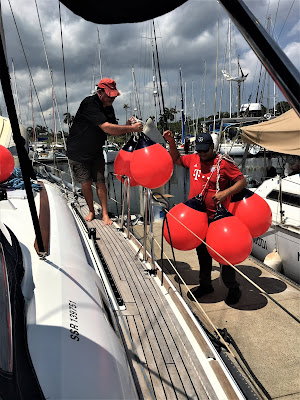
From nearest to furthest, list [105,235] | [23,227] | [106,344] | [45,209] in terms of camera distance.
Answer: [106,344] < [23,227] < [45,209] < [105,235]

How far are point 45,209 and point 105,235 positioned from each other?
1.29 meters

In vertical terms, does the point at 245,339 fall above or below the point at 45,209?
below

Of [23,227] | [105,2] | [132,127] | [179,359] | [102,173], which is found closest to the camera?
[105,2]

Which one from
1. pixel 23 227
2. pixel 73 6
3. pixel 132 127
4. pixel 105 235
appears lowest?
pixel 105 235

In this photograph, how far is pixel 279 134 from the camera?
6.60 metres

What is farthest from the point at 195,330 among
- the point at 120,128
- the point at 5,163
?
the point at 5,163

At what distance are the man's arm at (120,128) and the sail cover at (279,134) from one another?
11.5 feet

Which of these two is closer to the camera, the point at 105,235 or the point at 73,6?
the point at 73,6

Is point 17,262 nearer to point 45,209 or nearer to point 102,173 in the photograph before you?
point 45,209

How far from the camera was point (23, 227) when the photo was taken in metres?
2.63

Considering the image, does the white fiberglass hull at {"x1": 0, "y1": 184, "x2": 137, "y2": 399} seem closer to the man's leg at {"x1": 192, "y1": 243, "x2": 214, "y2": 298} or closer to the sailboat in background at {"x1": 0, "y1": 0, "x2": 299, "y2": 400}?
the sailboat in background at {"x1": 0, "y1": 0, "x2": 299, "y2": 400}

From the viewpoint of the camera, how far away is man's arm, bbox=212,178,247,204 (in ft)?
9.92

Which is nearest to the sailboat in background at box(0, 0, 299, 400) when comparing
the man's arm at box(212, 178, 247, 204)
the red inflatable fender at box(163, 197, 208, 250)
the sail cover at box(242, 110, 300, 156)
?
Answer: the red inflatable fender at box(163, 197, 208, 250)

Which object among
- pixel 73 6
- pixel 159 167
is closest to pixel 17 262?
pixel 73 6
